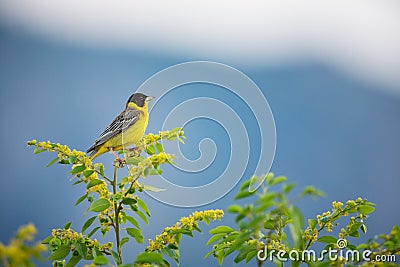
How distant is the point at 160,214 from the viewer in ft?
65.7

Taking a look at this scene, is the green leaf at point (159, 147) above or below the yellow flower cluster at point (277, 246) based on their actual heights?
above

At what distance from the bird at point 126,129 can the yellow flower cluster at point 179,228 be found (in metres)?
0.54

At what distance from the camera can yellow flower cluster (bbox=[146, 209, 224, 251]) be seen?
5.13 ft

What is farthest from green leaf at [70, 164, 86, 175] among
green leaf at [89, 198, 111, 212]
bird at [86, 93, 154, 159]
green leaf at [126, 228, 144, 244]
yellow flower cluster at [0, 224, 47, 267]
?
yellow flower cluster at [0, 224, 47, 267]

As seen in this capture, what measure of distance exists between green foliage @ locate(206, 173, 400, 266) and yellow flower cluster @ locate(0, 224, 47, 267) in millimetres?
362

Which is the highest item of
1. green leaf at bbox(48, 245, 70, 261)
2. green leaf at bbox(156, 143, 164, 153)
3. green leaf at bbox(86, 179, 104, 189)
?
green leaf at bbox(156, 143, 164, 153)

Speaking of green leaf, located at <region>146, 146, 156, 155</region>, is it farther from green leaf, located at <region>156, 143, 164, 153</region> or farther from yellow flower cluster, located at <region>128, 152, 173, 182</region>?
yellow flower cluster, located at <region>128, 152, 173, 182</region>

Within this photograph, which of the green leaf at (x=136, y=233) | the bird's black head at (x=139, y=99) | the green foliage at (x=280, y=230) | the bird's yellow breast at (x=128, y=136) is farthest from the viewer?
the bird's black head at (x=139, y=99)

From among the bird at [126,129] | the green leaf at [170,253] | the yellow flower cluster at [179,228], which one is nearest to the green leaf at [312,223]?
the yellow flower cluster at [179,228]

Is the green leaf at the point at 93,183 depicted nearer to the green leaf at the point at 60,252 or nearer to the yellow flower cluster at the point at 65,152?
the yellow flower cluster at the point at 65,152

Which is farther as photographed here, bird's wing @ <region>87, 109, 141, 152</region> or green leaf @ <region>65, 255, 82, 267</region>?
bird's wing @ <region>87, 109, 141, 152</region>

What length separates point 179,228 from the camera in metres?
1.59

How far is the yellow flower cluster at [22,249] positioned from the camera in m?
0.88

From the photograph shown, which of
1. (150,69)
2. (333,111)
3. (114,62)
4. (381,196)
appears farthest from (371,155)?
(114,62)
